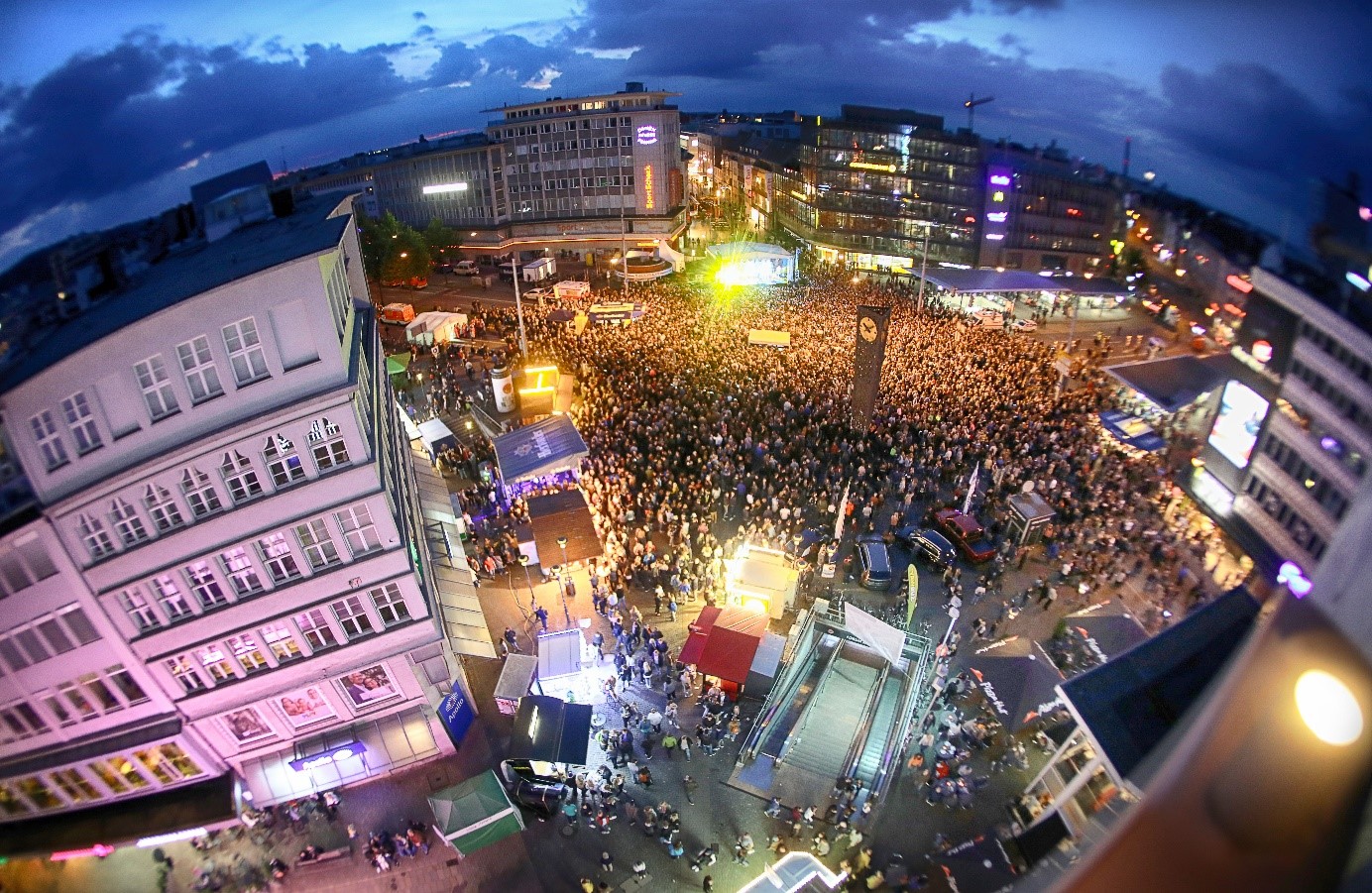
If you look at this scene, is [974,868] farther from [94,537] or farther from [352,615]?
[94,537]

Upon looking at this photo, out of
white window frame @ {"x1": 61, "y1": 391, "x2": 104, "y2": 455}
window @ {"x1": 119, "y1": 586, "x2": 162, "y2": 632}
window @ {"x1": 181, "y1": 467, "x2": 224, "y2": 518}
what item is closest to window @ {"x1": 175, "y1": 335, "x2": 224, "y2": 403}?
window @ {"x1": 181, "y1": 467, "x2": 224, "y2": 518}

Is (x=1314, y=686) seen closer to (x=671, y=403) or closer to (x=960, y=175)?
(x=671, y=403)

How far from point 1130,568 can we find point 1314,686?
25586mm

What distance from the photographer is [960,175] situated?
62719 mm

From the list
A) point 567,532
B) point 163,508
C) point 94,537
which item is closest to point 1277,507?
point 567,532

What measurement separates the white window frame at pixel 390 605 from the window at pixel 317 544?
3.97 feet

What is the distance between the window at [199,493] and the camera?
47.7 ft

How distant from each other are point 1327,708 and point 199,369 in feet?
55.7

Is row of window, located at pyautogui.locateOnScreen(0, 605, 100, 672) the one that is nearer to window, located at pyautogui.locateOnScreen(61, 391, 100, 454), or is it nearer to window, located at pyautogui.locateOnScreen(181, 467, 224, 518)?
window, located at pyautogui.locateOnScreen(181, 467, 224, 518)

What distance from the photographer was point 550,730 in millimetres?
17484

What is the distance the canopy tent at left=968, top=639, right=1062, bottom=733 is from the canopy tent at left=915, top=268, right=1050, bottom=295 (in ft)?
105

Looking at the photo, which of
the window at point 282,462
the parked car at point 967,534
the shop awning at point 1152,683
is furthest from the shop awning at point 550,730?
the parked car at point 967,534

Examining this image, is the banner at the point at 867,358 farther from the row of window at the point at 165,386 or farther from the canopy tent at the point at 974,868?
the row of window at the point at 165,386

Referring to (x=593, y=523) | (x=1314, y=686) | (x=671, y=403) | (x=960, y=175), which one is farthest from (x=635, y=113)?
(x=1314, y=686)
